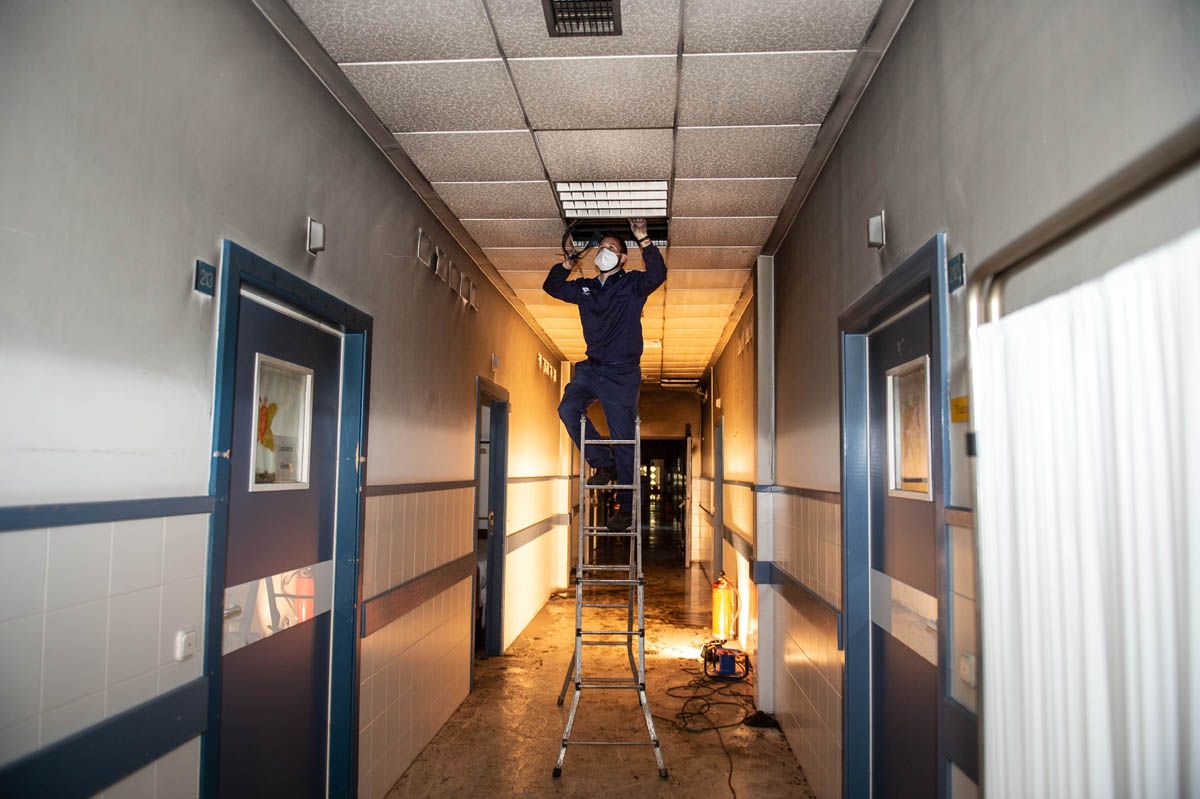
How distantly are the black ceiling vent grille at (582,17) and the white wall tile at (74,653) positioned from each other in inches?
80.6

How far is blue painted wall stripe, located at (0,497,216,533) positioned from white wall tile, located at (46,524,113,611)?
0.02m

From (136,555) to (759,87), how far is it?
98.1 inches

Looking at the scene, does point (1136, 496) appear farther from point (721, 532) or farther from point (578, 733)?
point (721, 532)

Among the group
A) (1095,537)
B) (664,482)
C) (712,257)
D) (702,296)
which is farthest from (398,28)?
(664,482)

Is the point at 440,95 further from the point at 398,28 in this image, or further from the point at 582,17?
the point at 582,17

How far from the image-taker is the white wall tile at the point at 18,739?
1.40 metres

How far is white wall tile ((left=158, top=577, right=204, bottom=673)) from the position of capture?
184cm

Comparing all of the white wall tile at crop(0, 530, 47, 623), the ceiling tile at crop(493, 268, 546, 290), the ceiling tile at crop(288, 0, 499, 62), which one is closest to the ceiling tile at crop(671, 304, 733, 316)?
the ceiling tile at crop(493, 268, 546, 290)

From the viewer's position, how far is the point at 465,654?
4.83 meters

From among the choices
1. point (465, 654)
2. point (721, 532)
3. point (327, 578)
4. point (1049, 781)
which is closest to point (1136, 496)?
point (1049, 781)

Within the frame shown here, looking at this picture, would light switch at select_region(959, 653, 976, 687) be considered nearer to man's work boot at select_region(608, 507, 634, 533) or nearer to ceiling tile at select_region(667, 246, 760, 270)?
man's work boot at select_region(608, 507, 634, 533)

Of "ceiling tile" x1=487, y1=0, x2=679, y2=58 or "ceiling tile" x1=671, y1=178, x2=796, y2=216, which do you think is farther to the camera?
"ceiling tile" x1=671, y1=178, x2=796, y2=216

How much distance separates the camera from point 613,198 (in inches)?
157

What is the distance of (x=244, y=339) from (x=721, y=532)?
7372mm
